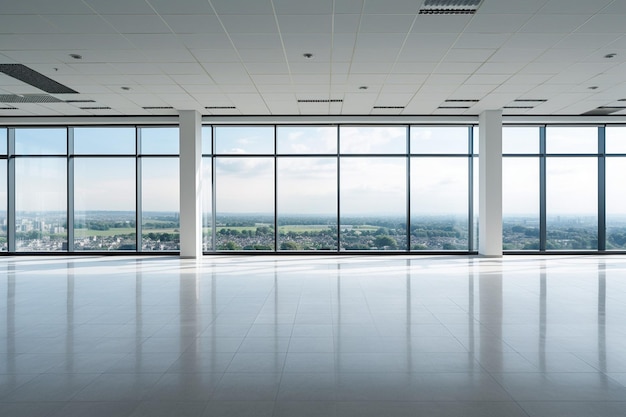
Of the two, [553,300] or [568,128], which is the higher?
[568,128]

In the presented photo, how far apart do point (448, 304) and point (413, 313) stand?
2.66ft

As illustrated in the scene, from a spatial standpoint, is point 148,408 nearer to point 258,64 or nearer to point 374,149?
point 258,64

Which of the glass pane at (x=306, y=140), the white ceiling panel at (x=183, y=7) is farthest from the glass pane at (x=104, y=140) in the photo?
the white ceiling panel at (x=183, y=7)

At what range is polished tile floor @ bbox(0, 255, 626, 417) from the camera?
3.05 metres

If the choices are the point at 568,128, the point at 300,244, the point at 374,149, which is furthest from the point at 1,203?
the point at 568,128

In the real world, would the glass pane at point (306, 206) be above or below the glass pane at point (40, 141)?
→ below

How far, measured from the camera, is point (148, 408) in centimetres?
295

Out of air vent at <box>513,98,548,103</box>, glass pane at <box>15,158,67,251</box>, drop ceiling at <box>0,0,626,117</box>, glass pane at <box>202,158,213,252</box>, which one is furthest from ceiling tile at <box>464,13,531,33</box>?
glass pane at <box>15,158,67,251</box>

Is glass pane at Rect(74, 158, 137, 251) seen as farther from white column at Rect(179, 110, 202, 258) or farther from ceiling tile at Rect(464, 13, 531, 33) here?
ceiling tile at Rect(464, 13, 531, 33)

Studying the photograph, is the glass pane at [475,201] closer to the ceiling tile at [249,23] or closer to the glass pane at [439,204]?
the glass pane at [439,204]

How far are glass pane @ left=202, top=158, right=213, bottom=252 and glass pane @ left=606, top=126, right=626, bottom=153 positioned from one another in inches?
471

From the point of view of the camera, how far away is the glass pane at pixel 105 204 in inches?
504

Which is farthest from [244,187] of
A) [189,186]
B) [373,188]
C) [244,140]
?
[373,188]

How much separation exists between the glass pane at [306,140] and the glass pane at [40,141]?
655 centimetres
